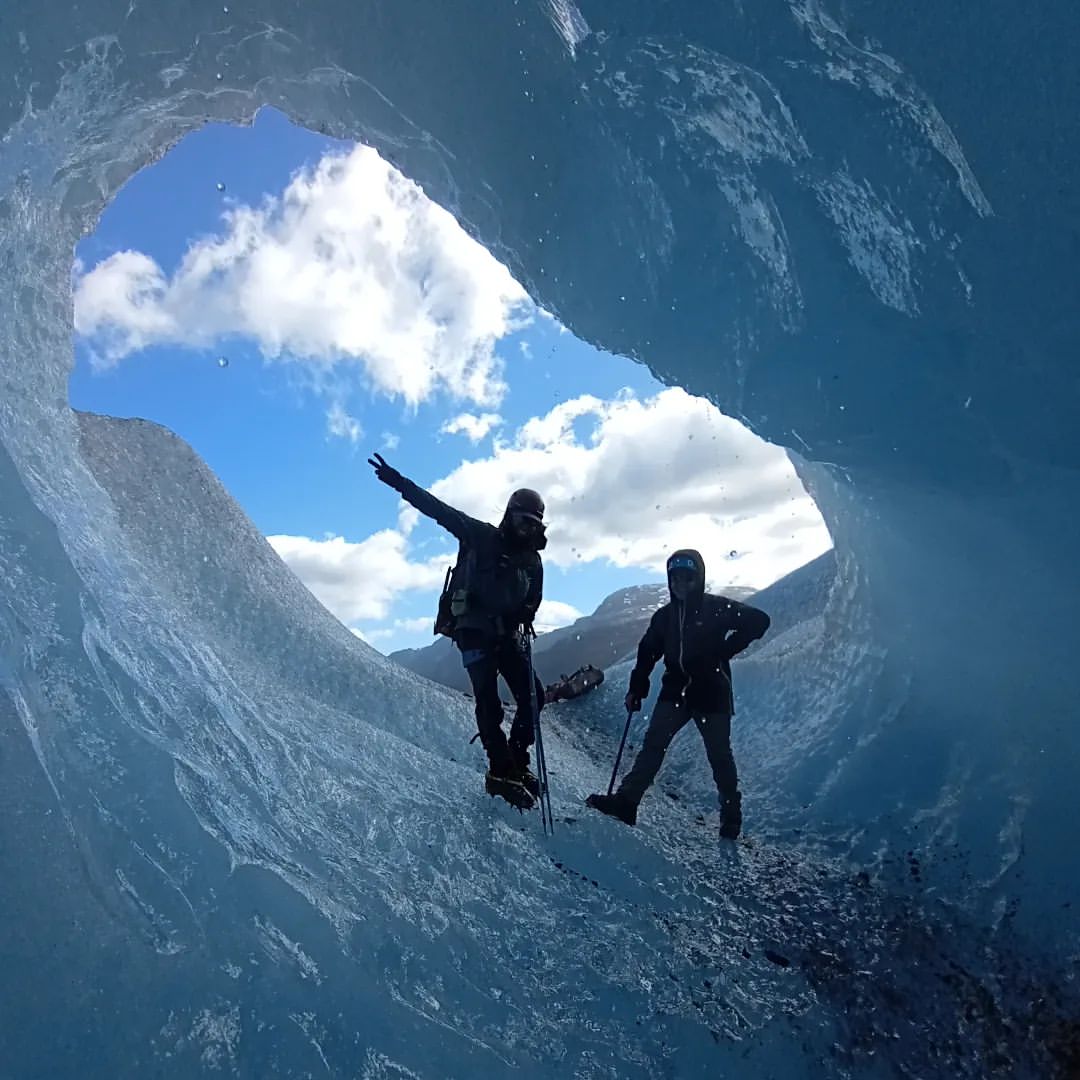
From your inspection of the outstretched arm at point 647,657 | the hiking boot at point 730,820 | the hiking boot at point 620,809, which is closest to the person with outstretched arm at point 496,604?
the hiking boot at point 620,809

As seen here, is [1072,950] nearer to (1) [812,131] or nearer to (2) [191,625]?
(1) [812,131]

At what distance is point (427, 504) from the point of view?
17.4 feet

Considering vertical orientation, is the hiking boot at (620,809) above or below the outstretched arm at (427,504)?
below

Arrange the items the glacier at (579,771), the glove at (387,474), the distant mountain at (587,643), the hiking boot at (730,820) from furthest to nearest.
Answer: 1. the distant mountain at (587,643)
2. the hiking boot at (730,820)
3. the glove at (387,474)
4. the glacier at (579,771)

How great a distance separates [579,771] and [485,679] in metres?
3.64

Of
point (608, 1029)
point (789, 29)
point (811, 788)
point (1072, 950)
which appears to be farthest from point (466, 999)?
point (789, 29)

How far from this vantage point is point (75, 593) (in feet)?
13.9

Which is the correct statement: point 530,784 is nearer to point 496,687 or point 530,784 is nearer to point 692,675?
point 496,687

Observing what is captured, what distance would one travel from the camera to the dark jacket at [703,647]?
6.25 metres

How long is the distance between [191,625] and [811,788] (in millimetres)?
5830

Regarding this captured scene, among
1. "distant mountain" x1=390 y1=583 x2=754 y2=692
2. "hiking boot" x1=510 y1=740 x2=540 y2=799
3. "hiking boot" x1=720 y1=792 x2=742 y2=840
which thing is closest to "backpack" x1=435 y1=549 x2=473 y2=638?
"hiking boot" x1=510 y1=740 x2=540 y2=799

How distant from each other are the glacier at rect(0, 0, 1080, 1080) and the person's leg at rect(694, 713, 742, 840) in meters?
0.40

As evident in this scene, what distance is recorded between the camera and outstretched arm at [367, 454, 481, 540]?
5.08 meters

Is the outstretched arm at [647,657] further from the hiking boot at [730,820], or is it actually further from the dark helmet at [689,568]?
the hiking boot at [730,820]
